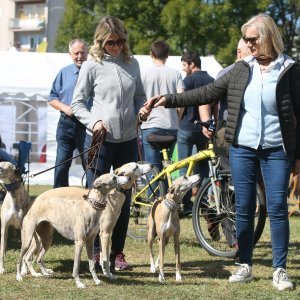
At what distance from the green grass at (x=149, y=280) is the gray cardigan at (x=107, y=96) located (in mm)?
1125

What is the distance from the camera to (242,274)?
5859mm

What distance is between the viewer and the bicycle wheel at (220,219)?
7.01m

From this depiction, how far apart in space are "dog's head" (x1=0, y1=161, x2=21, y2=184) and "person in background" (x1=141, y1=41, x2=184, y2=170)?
8.39 feet

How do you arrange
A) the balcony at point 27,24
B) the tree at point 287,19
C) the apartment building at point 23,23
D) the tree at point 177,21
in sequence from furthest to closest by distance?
the apartment building at point 23,23 → the balcony at point 27,24 → the tree at point 287,19 → the tree at point 177,21

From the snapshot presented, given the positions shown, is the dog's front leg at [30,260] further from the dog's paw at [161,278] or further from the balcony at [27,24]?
the balcony at [27,24]

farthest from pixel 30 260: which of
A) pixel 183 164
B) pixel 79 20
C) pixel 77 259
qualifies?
pixel 79 20

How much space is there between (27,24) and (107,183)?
202 ft

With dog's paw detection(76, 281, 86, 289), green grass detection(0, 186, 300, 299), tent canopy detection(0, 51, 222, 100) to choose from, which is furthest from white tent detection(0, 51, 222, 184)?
dog's paw detection(76, 281, 86, 289)

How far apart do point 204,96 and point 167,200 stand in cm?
95

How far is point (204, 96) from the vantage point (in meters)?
5.83

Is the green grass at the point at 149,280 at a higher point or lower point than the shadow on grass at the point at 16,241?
higher

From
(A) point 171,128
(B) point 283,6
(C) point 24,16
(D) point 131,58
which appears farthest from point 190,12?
(C) point 24,16

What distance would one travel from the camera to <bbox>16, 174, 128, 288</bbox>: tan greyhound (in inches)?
219

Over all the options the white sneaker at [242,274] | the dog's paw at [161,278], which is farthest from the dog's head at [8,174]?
the white sneaker at [242,274]
